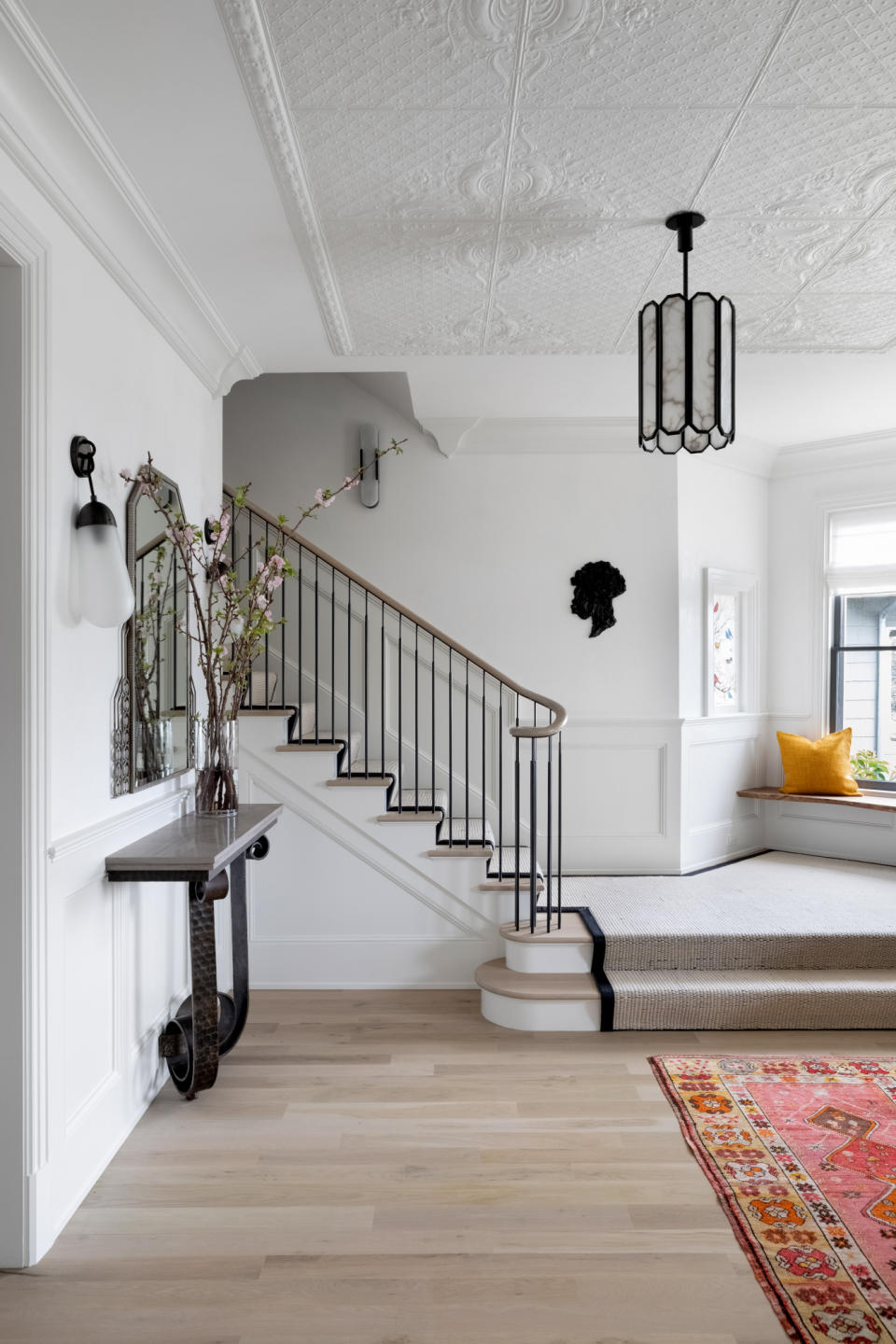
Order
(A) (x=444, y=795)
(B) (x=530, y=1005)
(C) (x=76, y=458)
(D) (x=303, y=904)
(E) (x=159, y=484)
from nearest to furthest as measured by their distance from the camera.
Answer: (C) (x=76, y=458)
(E) (x=159, y=484)
(B) (x=530, y=1005)
(D) (x=303, y=904)
(A) (x=444, y=795)

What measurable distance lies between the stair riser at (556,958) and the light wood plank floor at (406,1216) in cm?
39

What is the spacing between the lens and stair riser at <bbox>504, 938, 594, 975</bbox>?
12.7ft

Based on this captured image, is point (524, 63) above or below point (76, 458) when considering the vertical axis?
above

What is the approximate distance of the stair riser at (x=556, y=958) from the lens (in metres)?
3.87

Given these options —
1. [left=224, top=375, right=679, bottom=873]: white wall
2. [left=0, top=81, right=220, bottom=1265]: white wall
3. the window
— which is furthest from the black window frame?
[left=0, top=81, right=220, bottom=1265]: white wall

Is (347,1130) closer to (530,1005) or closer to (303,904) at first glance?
(530,1005)

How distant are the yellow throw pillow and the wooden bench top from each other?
5cm

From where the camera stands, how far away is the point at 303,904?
13.8 feet

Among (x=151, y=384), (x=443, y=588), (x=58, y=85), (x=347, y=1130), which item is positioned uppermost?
(x=58, y=85)

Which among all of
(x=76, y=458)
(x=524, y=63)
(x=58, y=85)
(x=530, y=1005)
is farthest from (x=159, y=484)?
(x=530, y=1005)

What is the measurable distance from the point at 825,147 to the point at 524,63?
3.07 feet

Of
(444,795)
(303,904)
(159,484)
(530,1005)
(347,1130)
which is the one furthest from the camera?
(444,795)

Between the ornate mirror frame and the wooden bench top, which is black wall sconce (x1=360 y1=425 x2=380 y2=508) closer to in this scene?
the ornate mirror frame

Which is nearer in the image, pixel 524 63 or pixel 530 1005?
pixel 524 63
